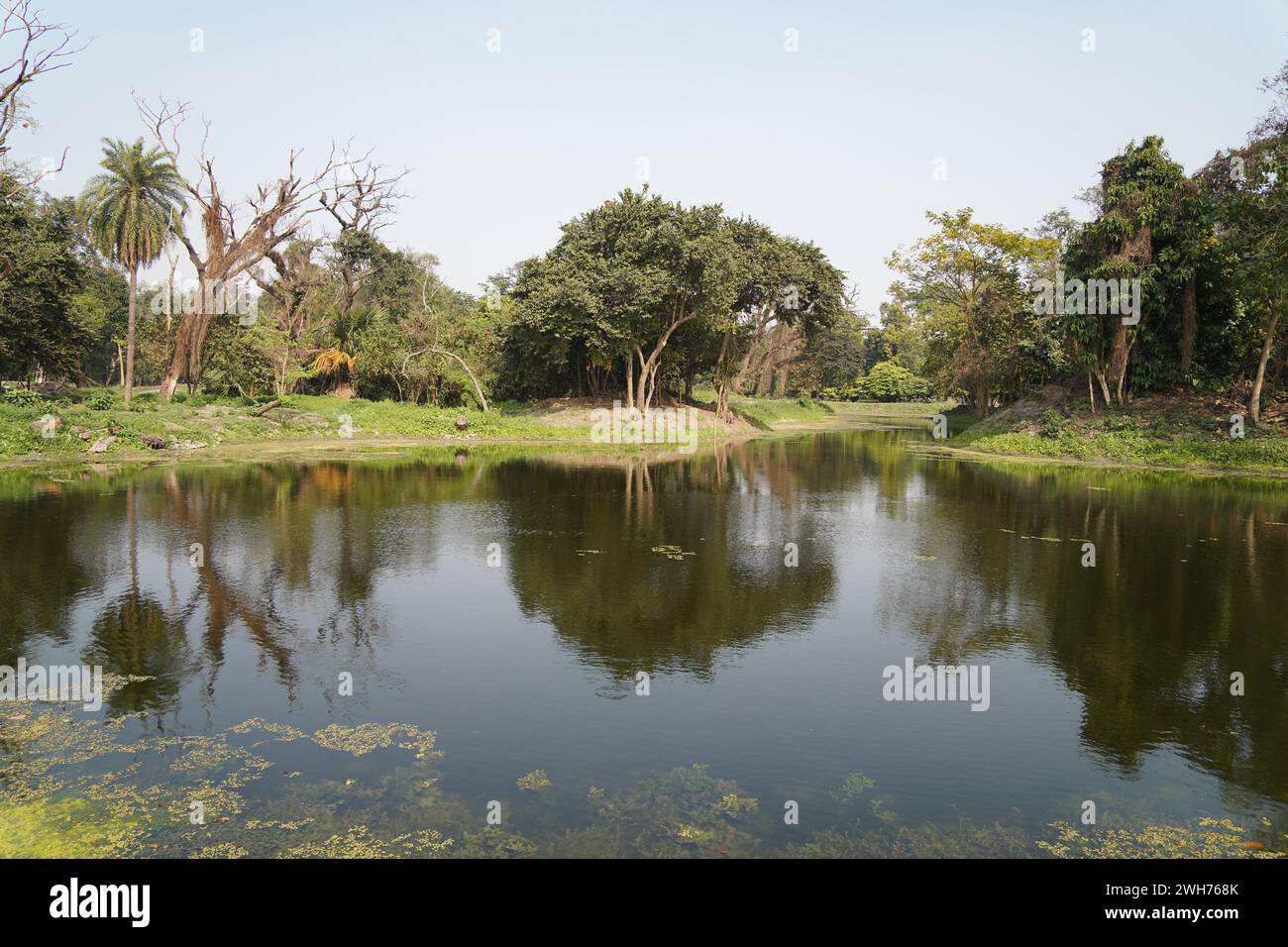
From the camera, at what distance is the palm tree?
38.9 metres

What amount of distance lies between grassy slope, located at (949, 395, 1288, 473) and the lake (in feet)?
43.8

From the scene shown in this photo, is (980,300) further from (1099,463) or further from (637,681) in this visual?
(637,681)

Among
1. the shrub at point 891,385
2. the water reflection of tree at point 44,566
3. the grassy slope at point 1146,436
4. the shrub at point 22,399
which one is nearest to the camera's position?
the water reflection of tree at point 44,566

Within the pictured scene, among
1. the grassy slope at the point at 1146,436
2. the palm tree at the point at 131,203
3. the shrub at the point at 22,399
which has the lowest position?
the grassy slope at the point at 1146,436

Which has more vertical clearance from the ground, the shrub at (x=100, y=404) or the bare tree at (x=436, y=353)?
the bare tree at (x=436, y=353)

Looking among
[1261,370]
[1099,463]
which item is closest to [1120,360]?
[1261,370]

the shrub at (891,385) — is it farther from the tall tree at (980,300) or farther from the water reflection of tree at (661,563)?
the water reflection of tree at (661,563)

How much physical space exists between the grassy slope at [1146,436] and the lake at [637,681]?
13346mm

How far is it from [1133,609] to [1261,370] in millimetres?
25960

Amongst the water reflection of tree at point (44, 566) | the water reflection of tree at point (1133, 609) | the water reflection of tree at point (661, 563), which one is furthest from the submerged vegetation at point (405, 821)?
the water reflection of tree at point (44, 566)

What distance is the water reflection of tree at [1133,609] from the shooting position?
27.8 ft

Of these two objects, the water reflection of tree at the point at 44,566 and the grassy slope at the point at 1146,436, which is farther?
the grassy slope at the point at 1146,436

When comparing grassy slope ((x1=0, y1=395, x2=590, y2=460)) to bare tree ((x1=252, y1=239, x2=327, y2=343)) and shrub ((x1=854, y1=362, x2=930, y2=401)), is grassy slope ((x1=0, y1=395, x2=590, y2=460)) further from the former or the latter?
shrub ((x1=854, y1=362, x2=930, y2=401))
